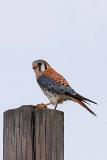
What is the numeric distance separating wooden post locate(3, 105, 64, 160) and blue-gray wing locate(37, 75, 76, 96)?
8.57 ft

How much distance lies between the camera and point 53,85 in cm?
730

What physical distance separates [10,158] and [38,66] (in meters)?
3.50

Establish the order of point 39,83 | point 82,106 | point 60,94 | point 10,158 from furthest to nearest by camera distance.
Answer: point 39,83
point 60,94
point 82,106
point 10,158

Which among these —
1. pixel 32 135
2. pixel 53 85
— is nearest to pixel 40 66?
pixel 53 85

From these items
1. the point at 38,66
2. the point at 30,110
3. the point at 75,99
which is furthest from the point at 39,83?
the point at 30,110

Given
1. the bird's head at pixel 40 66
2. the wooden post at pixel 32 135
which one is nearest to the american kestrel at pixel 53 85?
the bird's head at pixel 40 66

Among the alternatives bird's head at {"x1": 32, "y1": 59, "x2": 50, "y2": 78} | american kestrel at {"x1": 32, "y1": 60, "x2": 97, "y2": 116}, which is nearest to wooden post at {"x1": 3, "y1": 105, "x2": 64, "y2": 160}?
american kestrel at {"x1": 32, "y1": 60, "x2": 97, "y2": 116}

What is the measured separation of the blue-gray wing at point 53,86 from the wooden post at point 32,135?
8.57 ft

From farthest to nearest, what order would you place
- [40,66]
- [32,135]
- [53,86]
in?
[40,66]
[53,86]
[32,135]

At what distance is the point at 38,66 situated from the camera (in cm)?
746

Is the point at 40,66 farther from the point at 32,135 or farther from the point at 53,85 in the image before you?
the point at 32,135

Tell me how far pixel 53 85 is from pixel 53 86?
0.02 metres

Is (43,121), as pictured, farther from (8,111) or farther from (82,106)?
(82,106)

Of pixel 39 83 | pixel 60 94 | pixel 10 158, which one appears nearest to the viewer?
pixel 10 158
